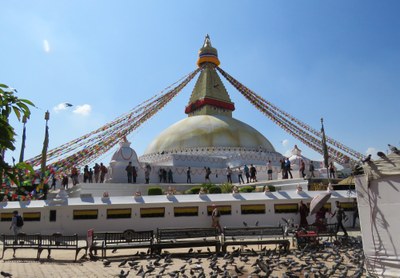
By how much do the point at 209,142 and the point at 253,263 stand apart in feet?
78.4

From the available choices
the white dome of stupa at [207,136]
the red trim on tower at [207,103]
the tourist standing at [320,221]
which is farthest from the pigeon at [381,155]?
the red trim on tower at [207,103]

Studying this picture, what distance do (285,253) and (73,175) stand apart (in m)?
14.9

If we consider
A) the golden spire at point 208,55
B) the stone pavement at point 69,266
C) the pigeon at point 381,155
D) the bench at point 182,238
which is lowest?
the stone pavement at point 69,266

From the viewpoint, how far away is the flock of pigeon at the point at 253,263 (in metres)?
6.59

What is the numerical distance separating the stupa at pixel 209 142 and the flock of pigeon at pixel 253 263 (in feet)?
54.5

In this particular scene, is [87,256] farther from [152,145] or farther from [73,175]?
[152,145]

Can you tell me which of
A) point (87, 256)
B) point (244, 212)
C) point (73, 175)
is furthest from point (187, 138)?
point (87, 256)

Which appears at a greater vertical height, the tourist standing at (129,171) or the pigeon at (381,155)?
the tourist standing at (129,171)

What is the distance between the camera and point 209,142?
31750 millimetres

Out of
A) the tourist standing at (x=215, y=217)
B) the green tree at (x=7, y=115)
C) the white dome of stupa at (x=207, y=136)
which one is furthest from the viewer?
the white dome of stupa at (x=207, y=136)

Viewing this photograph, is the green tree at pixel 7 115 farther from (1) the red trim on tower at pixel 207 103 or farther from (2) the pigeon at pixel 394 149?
(1) the red trim on tower at pixel 207 103

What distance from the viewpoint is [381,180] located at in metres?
6.33

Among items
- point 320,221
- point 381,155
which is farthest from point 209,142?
point 381,155

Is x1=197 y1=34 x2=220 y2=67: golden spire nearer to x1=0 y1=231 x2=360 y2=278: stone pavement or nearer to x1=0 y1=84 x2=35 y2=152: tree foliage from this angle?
x1=0 y1=231 x2=360 y2=278: stone pavement
